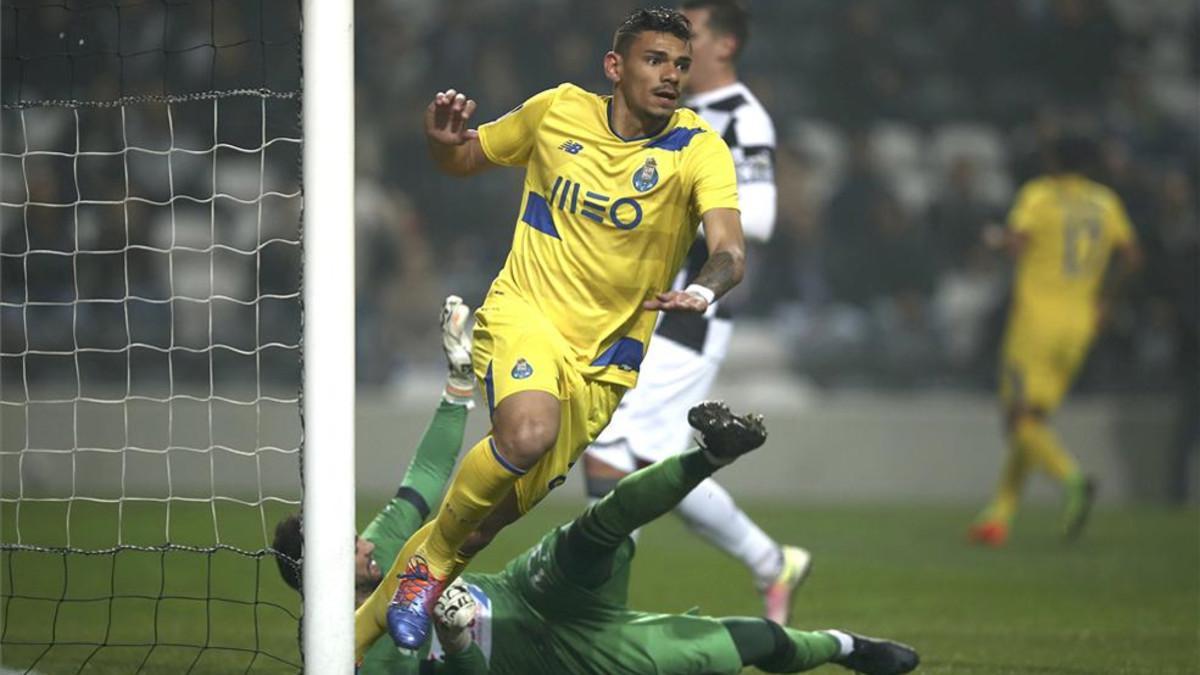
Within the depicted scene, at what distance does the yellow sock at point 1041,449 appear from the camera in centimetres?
1011

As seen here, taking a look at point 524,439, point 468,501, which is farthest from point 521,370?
point 468,501

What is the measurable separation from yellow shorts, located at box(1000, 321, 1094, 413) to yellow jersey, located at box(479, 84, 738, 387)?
5.95 m

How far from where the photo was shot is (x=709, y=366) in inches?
255

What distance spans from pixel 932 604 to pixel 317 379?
4.16 m

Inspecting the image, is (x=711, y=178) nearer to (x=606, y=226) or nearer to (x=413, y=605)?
(x=606, y=226)

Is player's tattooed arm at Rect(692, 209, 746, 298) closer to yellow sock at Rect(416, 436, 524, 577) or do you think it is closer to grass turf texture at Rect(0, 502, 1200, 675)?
yellow sock at Rect(416, 436, 524, 577)

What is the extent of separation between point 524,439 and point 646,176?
2.90 ft

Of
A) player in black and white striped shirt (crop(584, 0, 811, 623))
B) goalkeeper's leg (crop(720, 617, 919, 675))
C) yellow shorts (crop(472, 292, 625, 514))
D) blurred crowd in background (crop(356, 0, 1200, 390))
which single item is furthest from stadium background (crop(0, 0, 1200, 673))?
yellow shorts (crop(472, 292, 625, 514))

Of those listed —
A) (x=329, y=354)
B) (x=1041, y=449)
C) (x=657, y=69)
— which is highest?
(x=657, y=69)

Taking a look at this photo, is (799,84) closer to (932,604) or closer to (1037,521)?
(1037,521)

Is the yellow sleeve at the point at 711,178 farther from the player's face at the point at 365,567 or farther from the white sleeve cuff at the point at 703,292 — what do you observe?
the player's face at the point at 365,567

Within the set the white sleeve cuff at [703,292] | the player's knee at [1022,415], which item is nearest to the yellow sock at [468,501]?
the white sleeve cuff at [703,292]

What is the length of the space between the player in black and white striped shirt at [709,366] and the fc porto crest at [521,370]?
1.43 meters

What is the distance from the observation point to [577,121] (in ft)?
16.8
